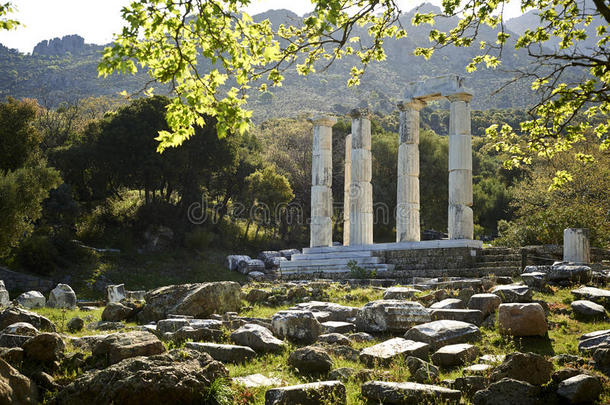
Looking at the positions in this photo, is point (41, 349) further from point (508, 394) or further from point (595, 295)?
point (595, 295)

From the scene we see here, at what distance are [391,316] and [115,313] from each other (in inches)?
250

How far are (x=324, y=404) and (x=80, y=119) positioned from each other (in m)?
45.6

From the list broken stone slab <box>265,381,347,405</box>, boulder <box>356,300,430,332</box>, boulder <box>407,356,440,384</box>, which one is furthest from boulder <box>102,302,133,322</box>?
boulder <box>407,356,440,384</box>

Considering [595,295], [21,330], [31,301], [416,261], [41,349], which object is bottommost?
[31,301]

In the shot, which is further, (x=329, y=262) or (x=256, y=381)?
(x=329, y=262)

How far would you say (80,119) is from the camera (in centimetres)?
4706

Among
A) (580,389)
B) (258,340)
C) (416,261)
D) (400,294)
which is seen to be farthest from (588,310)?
(416,261)

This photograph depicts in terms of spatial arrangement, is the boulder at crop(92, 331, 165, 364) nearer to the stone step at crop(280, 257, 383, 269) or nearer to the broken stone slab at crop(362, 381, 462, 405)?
the broken stone slab at crop(362, 381, 462, 405)

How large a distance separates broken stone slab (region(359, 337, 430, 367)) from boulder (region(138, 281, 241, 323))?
5.03m

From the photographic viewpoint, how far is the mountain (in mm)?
96250

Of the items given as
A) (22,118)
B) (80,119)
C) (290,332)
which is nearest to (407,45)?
(80,119)

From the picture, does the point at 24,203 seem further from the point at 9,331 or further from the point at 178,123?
the point at 178,123

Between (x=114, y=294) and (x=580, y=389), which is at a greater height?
(x=580, y=389)

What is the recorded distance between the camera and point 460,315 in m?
10.9
